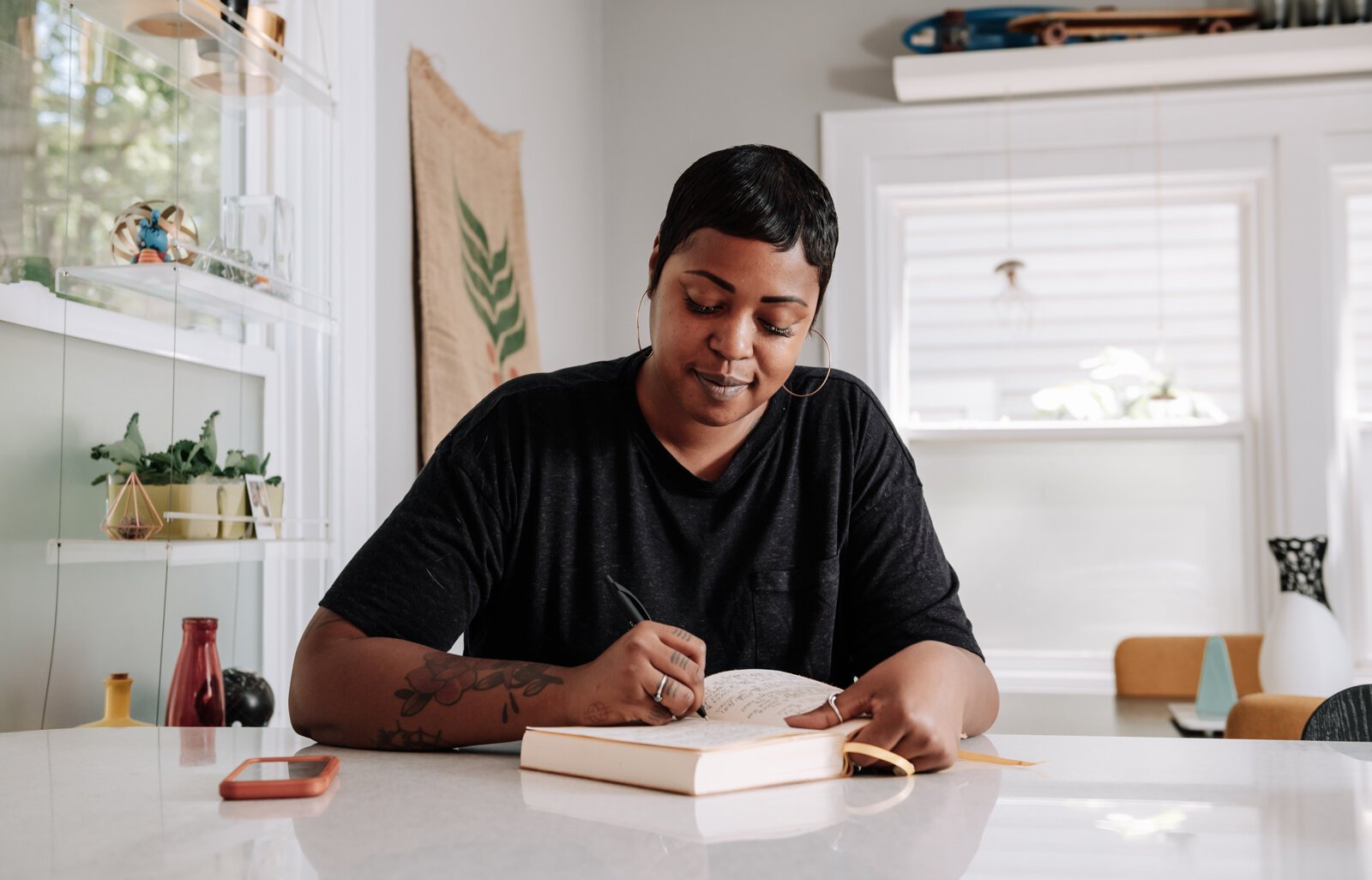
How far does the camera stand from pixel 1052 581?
3.52 m

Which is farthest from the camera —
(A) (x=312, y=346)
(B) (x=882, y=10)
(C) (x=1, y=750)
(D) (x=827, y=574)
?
(B) (x=882, y=10)

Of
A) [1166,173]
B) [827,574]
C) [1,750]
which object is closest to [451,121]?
[827,574]

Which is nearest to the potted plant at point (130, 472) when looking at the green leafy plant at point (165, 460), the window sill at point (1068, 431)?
the green leafy plant at point (165, 460)

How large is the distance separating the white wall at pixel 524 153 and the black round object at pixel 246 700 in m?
0.61

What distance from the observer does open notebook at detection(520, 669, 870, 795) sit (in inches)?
30.4

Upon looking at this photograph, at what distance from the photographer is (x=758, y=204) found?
3.87 feet

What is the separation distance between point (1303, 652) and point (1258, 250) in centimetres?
139

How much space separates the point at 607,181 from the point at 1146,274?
1671 mm

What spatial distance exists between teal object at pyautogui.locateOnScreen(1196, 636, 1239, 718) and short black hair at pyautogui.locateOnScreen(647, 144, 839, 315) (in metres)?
1.87

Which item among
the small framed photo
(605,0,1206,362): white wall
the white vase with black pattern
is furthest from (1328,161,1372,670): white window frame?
the small framed photo

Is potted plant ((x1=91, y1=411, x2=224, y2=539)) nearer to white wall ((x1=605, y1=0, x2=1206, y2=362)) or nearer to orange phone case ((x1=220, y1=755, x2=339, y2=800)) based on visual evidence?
orange phone case ((x1=220, y1=755, x2=339, y2=800))

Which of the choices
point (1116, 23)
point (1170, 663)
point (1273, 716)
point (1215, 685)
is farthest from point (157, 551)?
point (1116, 23)

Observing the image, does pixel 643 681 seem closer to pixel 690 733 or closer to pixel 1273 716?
pixel 690 733

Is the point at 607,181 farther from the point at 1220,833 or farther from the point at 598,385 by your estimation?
the point at 1220,833
